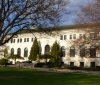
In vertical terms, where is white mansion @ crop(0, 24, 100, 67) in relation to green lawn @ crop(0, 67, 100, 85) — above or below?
above

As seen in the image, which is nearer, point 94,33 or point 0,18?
point 0,18

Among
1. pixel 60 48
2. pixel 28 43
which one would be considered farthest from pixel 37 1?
pixel 28 43

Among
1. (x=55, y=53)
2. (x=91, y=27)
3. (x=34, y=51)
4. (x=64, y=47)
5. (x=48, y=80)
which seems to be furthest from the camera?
(x=34, y=51)

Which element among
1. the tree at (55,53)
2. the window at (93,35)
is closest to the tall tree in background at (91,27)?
the window at (93,35)

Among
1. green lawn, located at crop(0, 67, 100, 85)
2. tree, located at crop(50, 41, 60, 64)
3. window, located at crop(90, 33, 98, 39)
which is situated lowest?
green lawn, located at crop(0, 67, 100, 85)

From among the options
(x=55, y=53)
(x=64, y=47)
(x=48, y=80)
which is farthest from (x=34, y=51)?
(x=48, y=80)

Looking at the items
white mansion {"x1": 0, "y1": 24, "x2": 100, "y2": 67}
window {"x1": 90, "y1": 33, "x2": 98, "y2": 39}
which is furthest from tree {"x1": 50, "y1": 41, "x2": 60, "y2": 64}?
window {"x1": 90, "y1": 33, "x2": 98, "y2": 39}

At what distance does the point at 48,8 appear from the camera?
24625 mm

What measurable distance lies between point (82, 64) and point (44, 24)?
4079 cm

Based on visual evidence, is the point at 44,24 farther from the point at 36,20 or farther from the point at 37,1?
the point at 37,1

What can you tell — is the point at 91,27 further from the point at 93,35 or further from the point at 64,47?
the point at 64,47

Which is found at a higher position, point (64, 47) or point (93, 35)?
point (93, 35)

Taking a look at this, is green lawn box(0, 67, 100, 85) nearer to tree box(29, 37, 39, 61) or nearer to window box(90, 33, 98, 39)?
window box(90, 33, 98, 39)

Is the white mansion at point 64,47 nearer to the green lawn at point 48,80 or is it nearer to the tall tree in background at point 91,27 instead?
the tall tree in background at point 91,27
